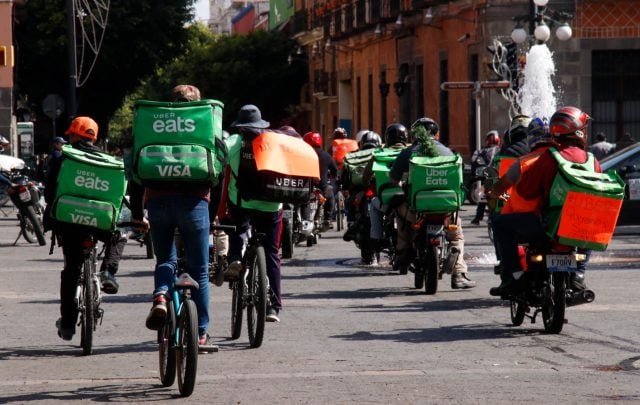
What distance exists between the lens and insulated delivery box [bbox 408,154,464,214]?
1534cm

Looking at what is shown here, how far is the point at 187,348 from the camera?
8711mm

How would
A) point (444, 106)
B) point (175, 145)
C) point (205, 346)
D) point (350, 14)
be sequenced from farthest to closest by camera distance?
1. point (350, 14)
2. point (444, 106)
3. point (205, 346)
4. point (175, 145)

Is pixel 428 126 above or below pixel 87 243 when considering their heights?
above

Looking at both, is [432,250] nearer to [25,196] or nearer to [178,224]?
[178,224]

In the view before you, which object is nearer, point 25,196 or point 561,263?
point 561,263

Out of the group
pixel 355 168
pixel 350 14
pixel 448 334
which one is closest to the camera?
pixel 448 334

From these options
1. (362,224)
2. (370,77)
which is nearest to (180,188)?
(362,224)

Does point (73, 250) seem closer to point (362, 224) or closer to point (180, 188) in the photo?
point (180, 188)

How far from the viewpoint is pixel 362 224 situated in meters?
19.4

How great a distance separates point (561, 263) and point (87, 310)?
327 cm

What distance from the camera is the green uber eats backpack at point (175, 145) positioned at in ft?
30.9

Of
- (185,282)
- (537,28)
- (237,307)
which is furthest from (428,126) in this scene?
(537,28)

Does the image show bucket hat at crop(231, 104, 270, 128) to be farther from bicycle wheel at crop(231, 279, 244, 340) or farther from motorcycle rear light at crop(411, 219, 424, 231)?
motorcycle rear light at crop(411, 219, 424, 231)

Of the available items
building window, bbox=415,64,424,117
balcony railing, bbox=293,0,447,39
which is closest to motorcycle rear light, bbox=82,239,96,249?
balcony railing, bbox=293,0,447,39
